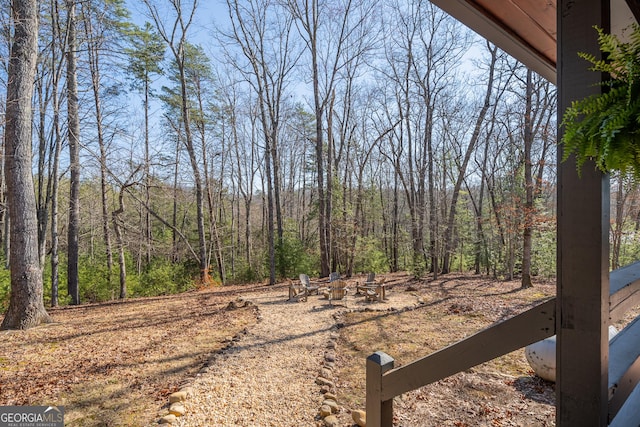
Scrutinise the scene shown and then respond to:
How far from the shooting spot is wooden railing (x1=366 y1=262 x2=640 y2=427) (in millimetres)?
957

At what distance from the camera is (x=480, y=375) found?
3.86 m

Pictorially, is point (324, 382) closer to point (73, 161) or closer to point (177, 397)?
point (177, 397)

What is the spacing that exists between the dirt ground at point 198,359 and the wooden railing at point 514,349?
2.00 meters

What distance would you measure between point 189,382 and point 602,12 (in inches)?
184

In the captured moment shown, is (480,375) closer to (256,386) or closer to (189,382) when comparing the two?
(256,386)

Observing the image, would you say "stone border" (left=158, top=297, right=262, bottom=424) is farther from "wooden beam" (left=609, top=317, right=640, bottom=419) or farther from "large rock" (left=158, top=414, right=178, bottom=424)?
"wooden beam" (left=609, top=317, right=640, bottom=419)

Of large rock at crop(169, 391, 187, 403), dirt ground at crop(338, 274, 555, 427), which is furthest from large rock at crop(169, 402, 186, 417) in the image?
dirt ground at crop(338, 274, 555, 427)

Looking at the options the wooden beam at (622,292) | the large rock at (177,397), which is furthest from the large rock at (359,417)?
the wooden beam at (622,292)

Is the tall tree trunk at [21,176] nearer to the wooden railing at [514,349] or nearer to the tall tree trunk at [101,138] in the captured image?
the tall tree trunk at [101,138]

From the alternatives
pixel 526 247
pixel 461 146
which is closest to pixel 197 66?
pixel 461 146

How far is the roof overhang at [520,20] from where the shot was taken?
1221 millimetres

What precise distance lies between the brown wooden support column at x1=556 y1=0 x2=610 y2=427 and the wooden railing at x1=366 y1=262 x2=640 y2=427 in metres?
0.06

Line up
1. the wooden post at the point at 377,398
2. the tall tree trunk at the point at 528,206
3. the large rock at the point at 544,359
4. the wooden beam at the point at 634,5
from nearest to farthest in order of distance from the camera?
the wooden beam at the point at 634,5 → the wooden post at the point at 377,398 → the large rock at the point at 544,359 → the tall tree trunk at the point at 528,206

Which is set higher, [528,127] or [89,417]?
[528,127]
